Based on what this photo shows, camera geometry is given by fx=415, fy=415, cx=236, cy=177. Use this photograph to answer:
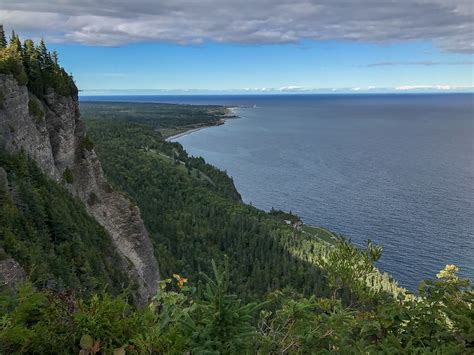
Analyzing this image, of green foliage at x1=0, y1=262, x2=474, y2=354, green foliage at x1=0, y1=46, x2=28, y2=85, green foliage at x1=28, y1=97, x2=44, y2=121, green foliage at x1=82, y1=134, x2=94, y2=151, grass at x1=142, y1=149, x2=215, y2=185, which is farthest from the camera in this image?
grass at x1=142, y1=149, x2=215, y2=185

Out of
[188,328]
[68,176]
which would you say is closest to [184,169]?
[68,176]

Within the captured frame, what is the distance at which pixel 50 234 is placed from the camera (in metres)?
27.4

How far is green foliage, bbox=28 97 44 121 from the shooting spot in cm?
3347

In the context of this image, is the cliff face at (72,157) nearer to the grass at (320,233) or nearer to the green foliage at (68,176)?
the green foliage at (68,176)

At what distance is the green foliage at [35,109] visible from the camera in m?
33.5

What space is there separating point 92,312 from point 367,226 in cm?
11308

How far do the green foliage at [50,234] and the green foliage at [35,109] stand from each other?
5665 mm

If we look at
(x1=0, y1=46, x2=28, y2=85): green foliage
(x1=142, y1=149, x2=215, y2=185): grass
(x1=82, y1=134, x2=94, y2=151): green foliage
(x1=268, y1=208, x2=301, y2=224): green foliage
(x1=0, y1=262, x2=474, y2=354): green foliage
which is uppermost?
(x1=0, y1=46, x2=28, y2=85): green foliage

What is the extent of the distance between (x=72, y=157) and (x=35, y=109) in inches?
298

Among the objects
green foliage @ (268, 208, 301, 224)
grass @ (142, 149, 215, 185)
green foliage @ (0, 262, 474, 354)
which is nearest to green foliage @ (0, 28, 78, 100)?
green foliage @ (0, 262, 474, 354)

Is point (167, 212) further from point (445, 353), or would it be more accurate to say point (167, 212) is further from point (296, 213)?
point (445, 353)

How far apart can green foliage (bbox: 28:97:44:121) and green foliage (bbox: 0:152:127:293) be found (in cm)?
566

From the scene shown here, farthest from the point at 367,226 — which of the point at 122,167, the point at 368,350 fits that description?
the point at 368,350

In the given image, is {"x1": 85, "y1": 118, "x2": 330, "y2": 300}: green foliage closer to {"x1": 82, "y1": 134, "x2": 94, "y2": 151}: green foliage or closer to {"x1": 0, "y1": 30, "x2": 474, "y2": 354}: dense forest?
{"x1": 0, "y1": 30, "x2": 474, "y2": 354}: dense forest
